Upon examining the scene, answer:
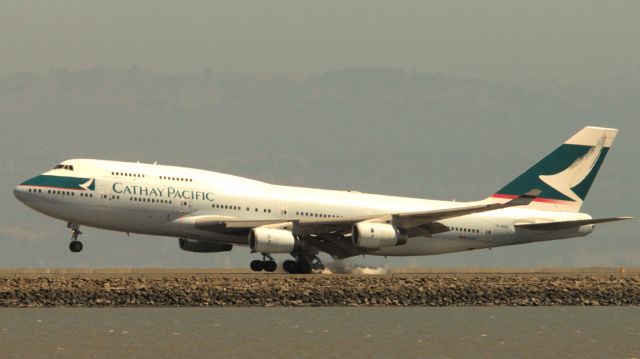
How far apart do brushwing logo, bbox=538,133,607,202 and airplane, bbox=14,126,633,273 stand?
3322 mm

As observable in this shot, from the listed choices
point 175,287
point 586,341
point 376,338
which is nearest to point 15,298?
point 175,287

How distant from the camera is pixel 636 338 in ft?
185

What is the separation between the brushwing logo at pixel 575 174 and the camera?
256 ft

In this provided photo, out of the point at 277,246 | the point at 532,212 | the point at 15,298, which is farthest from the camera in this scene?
the point at 532,212

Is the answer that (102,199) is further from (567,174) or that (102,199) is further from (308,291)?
(567,174)

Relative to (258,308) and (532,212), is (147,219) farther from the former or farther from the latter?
(532,212)

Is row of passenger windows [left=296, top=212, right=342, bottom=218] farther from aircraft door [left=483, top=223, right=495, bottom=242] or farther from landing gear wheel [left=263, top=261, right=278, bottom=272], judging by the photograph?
aircraft door [left=483, top=223, right=495, bottom=242]

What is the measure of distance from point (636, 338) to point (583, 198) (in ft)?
75.1

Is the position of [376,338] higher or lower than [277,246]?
lower

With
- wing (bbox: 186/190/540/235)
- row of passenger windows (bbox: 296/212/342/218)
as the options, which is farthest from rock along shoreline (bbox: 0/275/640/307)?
row of passenger windows (bbox: 296/212/342/218)

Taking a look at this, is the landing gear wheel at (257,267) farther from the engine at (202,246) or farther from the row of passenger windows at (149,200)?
the row of passenger windows at (149,200)

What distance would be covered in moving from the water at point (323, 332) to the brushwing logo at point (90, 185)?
6578mm

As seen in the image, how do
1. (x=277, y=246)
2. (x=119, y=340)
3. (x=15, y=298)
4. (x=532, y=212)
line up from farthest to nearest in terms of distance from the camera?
(x=532, y=212) < (x=277, y=246) < (x=15, y=298) < (x=119, y=340)

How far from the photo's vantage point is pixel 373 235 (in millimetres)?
67875
